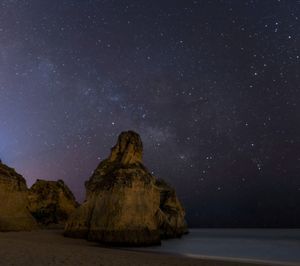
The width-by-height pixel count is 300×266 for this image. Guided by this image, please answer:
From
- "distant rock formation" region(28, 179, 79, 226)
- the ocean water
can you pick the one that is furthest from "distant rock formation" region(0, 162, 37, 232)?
"distant rock formation" region(28, 179, 79, 226)

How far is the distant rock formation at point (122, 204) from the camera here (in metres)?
47.4

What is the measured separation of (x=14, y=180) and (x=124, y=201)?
1822 cm

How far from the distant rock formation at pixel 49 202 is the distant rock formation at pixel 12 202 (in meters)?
33.7

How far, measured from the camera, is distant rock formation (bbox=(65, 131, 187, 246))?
47375 mm

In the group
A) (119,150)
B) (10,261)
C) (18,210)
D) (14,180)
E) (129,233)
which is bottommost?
(10,261)

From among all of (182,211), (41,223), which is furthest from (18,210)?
(182,211)

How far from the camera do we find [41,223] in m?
90.7

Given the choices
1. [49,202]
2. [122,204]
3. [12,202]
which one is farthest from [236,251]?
[49,202]

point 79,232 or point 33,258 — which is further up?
point 79,232

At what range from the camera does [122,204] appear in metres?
48.3

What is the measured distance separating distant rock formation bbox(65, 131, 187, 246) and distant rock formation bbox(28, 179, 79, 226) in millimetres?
37805

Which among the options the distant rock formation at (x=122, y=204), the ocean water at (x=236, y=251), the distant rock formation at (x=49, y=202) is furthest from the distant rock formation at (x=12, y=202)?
the distant rock formation at (x=49, y=202)

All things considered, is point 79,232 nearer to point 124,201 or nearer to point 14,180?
point 124,201

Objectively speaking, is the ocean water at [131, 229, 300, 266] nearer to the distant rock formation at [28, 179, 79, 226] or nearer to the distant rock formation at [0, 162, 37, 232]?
the distant rock formation at [0, 162, 37, 232]
